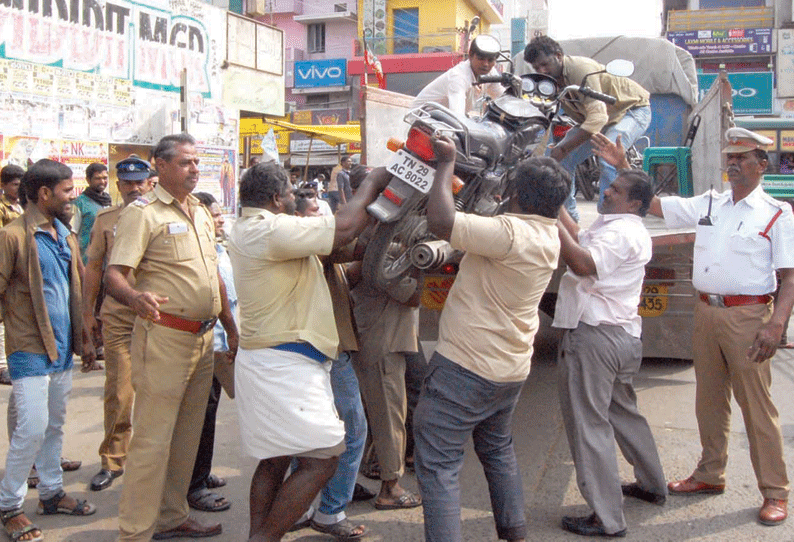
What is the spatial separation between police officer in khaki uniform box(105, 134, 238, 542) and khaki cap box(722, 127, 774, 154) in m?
2.60

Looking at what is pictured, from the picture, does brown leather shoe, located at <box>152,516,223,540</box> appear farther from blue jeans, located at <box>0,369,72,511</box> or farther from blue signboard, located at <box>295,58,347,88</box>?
blue signboard, located at <box>295,58,347,88</box>

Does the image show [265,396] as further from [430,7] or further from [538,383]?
[430,7]

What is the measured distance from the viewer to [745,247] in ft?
12.4

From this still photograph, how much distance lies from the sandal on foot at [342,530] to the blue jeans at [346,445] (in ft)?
0.07

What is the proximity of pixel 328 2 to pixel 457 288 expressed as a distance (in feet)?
127

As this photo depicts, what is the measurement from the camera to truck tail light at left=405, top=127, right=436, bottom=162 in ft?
9.73

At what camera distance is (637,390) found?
5.97m

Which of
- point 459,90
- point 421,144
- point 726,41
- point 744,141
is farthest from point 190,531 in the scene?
point 726,41

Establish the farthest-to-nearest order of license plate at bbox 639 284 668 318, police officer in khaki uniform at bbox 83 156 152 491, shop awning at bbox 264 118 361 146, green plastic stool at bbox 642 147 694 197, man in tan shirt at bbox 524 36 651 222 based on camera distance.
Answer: shop awning at bbox 264 118 361 146, green plastic stool at bbox 642 147 694 197, license plate at bbox 639 284 668 318, man in tan shirt at bbox 524 36 651 222, police officer in khaki uniform at bbox 83 156 152 491

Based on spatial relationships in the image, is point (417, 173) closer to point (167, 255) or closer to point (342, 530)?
point (167, 255)

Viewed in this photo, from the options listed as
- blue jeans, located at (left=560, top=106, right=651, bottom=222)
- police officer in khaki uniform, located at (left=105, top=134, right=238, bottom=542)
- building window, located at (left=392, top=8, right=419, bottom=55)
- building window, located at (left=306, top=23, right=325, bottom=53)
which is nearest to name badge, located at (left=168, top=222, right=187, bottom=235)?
police officer in khaki uniform, located at (left=105, top=134, right=238, bottom=542)

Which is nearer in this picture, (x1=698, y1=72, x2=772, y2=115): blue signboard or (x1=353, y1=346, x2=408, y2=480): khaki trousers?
(x1=353, y1=346, x2=408, y2=480): khaki trousers

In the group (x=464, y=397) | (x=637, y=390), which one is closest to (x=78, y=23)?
(x=637, y=390)

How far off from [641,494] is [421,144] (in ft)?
7.34
